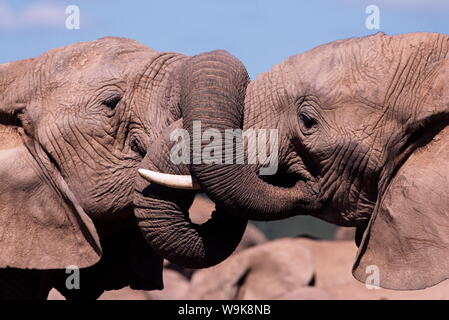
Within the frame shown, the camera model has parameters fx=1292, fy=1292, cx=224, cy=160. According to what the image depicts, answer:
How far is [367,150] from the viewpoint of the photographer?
16.2 ft

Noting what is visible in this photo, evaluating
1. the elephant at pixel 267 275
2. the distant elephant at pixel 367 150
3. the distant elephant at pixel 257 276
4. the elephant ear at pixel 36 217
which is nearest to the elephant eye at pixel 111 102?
the elephant ear at pixel 36 217

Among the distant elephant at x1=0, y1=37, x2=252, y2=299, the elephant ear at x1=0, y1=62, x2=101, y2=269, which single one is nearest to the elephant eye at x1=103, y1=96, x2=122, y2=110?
the distant elephant at x1=0, y1=37, x2=252, y2=299

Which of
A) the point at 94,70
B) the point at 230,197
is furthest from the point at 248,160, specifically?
the point at 94,70

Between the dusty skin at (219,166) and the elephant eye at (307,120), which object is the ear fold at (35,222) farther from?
the elephant eye at (307,120)

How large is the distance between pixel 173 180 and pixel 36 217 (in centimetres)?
84

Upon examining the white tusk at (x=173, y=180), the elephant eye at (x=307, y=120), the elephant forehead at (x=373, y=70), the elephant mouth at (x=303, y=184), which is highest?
the elephant forehead at (x=373, y=70)

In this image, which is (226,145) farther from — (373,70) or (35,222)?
(35,222)

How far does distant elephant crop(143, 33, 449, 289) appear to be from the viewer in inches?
191

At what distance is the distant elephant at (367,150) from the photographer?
4.86 m

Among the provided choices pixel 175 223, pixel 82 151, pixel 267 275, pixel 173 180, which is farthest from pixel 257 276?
pixel 173 180

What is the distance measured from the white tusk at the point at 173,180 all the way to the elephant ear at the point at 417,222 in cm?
72

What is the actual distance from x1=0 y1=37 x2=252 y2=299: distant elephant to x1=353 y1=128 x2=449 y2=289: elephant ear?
2.05ft

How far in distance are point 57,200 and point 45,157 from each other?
195mm

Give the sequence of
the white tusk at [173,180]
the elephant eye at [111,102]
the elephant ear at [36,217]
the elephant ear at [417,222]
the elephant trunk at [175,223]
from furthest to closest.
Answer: the elephant ear at [36,217], the elephant eye at [111,102], the elephant trunk at [175,223], the white tusk at [173,180], the elephant ear at [417,222]
